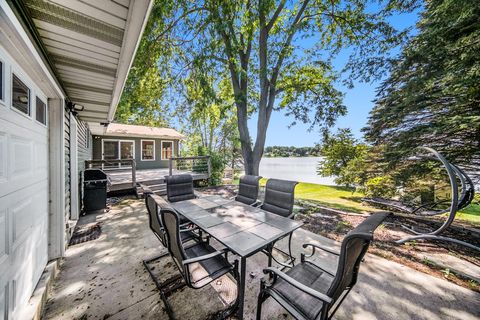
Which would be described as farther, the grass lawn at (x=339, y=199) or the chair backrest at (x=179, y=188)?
the grass lawn at (x=339, y=199)

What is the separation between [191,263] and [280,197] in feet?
6.70

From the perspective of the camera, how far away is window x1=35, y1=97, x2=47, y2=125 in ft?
7.09

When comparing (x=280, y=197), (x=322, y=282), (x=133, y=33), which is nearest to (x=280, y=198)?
(x=280, y=197)

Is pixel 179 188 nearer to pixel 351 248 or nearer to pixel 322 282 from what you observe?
pixel 322 282

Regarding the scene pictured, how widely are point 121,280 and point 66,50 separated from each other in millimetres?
2910

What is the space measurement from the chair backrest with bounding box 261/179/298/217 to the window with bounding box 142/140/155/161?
11585 mm

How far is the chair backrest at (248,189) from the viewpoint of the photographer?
12.3 feet

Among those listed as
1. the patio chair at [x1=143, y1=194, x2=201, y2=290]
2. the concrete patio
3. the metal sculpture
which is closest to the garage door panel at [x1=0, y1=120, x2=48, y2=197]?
the patio chair at [x1=143, y1=194, x2=201, y2=290]

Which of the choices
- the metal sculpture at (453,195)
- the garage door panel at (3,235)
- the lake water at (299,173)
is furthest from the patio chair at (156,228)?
the lake water at (299,173)

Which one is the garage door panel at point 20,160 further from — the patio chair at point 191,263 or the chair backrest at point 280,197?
the chair backrest at point 280,197

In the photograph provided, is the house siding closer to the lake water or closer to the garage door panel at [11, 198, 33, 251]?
the lake water

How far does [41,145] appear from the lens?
2.27 meters

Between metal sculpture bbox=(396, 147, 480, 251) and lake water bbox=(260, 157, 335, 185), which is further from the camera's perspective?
lake water bbox=(260, 157, 335, 185)

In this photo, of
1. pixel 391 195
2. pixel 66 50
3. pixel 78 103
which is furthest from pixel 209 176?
pixel 391 195
